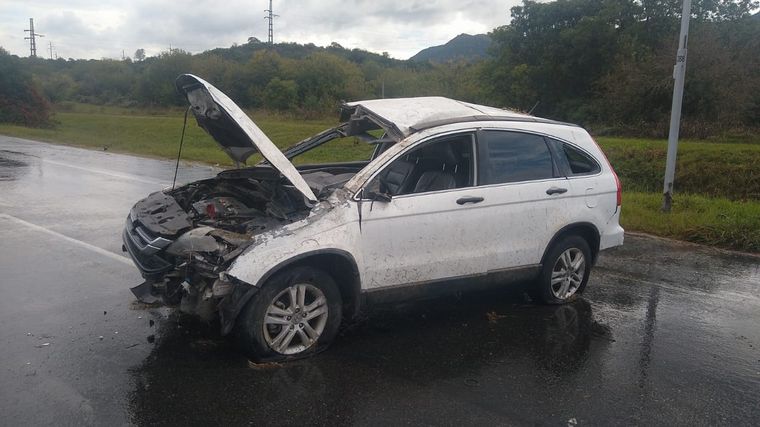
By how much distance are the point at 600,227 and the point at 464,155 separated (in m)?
1.64

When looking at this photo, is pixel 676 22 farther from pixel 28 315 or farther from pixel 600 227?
pixel 28 315

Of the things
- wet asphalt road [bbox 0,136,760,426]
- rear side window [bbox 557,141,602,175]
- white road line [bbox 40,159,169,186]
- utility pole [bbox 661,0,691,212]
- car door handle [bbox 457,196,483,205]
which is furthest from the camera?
white road line [bbox 40,159,169,186]

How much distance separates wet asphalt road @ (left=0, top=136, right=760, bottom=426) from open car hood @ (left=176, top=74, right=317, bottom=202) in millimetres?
1384

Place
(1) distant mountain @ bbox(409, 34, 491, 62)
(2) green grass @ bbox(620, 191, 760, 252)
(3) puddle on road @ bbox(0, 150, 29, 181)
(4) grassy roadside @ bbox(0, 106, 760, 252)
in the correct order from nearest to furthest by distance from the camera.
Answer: (2) green grass @ bbox(620, 191, 760, 252) → (4) grassy roadside @ bbox(0, 106, 760, 252) → (3) puddle on road @ bbox(0, 150, 29, 181) → (1) distant mountain @ bbox(409, 34, 491, 62)

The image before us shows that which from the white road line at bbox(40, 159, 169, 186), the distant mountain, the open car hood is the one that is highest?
the distant mountain

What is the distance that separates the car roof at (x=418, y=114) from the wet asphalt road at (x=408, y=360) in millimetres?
1663

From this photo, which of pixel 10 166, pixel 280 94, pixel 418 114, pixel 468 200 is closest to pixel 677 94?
pixel 418 114

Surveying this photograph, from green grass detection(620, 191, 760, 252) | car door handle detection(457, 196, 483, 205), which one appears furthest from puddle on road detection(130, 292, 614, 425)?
green grass detection(620, 191, 760, 252)

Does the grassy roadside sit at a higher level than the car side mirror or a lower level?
lower

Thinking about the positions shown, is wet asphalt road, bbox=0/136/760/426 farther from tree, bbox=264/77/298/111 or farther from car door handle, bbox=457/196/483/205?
tree, bbox=264/77/298/111

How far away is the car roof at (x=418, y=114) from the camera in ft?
17.1

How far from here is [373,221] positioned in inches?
186

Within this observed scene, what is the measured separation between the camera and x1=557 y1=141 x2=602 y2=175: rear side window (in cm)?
602

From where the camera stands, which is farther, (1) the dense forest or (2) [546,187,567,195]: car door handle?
(1) the dense forest
